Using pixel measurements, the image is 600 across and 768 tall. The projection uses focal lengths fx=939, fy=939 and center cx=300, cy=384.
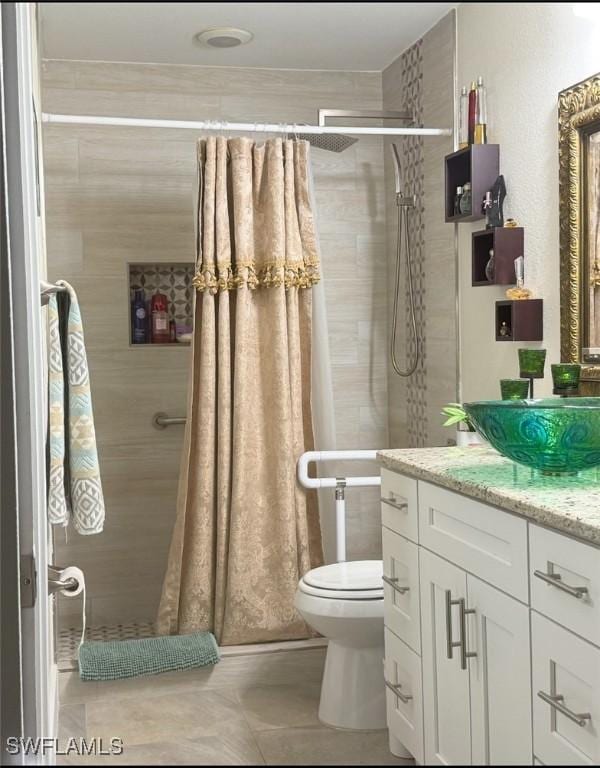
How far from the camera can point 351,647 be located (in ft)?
8.95

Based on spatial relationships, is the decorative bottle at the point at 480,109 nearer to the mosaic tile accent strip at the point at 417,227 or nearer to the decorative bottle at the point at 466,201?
the decorative bottle at the point at 466,201

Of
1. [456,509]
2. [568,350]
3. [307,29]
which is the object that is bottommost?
[456,509]

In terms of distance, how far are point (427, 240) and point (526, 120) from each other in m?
0.83

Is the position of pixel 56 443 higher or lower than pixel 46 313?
lower

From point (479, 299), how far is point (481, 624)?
4.80 ft

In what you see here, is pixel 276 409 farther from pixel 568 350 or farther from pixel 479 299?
pixel 568 350

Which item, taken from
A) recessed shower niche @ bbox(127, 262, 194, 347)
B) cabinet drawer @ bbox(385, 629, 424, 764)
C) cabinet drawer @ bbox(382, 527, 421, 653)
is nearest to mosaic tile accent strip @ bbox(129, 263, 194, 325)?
recessed shower niche @ bbox(127, 262, 194, 347)

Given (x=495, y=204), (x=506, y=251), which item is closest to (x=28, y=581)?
(x=506, y=251)

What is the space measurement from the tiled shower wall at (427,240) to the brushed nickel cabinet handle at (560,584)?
1721 mm

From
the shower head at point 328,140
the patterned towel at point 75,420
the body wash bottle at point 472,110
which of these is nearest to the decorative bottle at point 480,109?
the body wash bottle at point 472,110

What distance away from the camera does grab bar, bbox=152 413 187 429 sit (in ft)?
12.2

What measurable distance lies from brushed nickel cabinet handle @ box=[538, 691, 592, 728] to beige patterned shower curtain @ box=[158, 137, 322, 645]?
5.59ft

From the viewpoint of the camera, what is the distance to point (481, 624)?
1920 millimetres

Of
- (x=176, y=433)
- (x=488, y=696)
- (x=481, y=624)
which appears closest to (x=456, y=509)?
(x=481, y=624)
